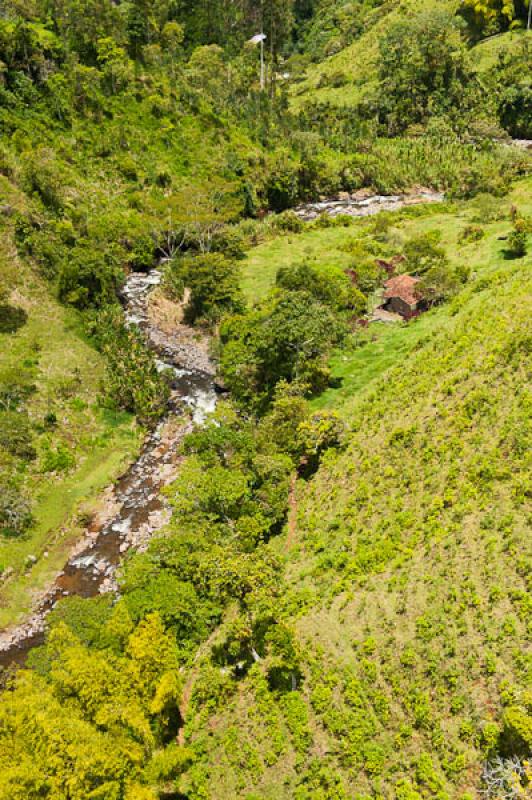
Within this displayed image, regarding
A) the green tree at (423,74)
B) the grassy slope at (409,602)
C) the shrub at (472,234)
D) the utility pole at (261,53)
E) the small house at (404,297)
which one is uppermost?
the utility pole at (261,53)

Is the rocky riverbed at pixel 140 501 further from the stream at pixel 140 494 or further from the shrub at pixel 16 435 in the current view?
the shrub at pixel 16 435

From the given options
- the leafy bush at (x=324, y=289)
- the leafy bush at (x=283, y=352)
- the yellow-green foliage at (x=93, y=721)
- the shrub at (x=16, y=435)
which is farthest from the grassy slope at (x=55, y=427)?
the leafy bush at (x=324, y=289)

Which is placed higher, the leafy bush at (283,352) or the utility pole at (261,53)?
the utility pole at (261,53)

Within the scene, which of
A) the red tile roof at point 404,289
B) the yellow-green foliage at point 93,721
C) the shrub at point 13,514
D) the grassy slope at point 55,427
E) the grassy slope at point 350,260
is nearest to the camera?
the yellow-green foliage at point 93,721

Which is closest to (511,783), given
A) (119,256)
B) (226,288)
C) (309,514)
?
(309,514)

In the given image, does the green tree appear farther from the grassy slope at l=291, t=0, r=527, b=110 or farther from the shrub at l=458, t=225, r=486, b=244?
the shrub at l=458, t=225, r=486, b=244

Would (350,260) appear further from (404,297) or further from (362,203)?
(362,203)

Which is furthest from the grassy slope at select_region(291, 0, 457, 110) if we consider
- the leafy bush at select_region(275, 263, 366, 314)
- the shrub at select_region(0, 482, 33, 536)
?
the shrub at select_region(0, 482, 33, 536)
